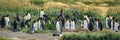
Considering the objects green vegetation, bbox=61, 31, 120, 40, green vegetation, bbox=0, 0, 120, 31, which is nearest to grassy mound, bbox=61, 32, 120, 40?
green vegetation, bbox=61, 31, 120, 40

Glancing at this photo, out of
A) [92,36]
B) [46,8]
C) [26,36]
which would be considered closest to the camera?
[92,36]

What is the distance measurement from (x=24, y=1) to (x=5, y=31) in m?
13.1

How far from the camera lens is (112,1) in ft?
157

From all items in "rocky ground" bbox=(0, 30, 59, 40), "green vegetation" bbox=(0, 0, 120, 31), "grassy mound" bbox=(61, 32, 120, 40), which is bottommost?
"rocky ground" bbox=(0, 30, 59, 40)

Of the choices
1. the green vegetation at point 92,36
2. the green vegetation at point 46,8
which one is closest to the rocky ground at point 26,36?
the green vegetation at point 92,36

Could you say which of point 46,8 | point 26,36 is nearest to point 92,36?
point 26,36

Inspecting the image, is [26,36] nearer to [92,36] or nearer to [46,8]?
[92,36]

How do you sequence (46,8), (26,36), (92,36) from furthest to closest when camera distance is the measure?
(46,8) → (26,36) → (92,36)

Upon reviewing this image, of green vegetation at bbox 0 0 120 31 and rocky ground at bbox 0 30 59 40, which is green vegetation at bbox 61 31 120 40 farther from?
green vegetation at bbox 0 0 120 31

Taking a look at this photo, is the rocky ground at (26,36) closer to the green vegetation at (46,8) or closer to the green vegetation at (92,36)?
the green vegetation at (92,36)

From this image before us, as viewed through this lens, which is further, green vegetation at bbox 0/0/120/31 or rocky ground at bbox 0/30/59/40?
green vegetation at bbox 0/0/120/31

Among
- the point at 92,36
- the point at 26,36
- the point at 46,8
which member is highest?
the point at 46,8

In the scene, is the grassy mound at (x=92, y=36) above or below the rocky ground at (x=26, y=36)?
above

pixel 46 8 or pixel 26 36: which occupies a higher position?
pixel 46 8
